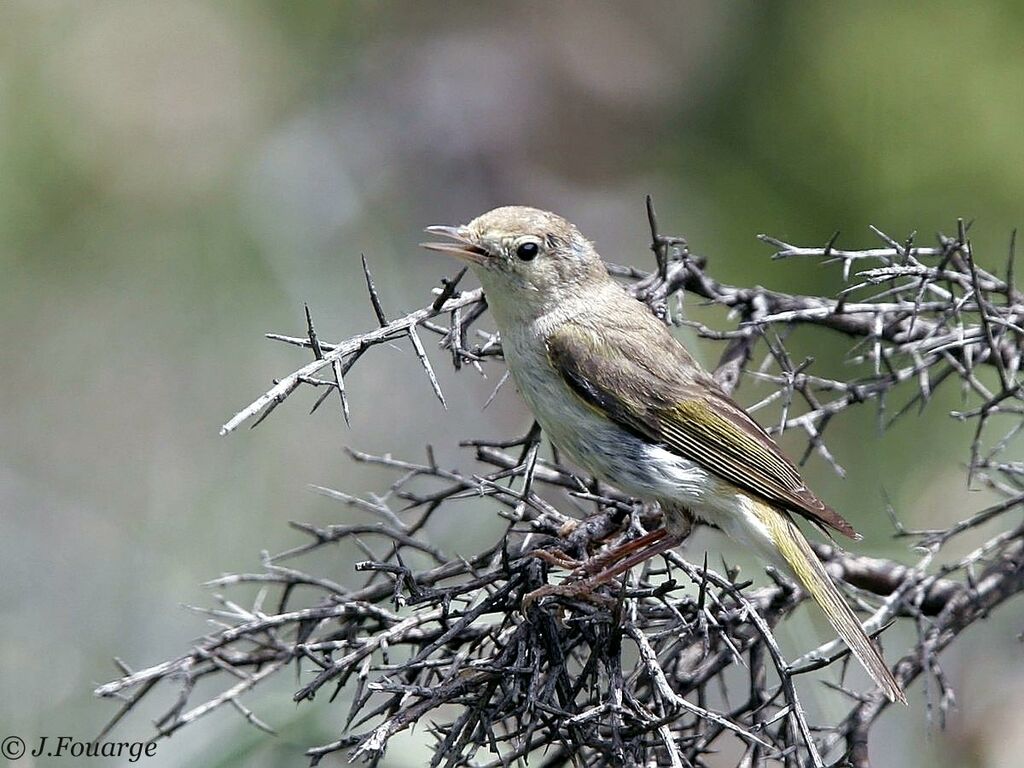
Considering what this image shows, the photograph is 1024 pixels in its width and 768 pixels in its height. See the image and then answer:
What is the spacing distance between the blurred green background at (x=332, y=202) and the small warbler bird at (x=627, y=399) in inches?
43.8

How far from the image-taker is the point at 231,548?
493cm

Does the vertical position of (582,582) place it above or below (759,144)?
below

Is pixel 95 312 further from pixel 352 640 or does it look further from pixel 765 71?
pixel 352 640

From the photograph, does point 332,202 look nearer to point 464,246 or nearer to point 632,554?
point 464,246

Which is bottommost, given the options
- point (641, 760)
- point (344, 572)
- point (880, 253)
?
point (641, 760)

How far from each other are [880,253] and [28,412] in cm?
522

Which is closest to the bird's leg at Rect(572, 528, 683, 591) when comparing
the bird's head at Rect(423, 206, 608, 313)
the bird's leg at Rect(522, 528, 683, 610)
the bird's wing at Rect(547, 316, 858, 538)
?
the bird's leg at Rect(522, 528, 683, 610)

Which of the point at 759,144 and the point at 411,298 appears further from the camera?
the point at 759,144

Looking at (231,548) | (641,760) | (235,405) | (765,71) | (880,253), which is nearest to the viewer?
(641,760)

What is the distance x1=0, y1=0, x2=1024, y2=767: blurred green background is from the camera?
5152mm

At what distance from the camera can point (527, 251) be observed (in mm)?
3338

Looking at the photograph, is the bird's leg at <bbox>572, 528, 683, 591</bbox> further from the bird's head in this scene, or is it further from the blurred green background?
the blurred green background

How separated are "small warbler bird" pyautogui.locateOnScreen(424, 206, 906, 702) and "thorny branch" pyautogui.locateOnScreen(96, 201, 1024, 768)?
0.10 m

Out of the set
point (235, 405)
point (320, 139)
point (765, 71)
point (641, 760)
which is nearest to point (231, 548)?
point (235, 405)
